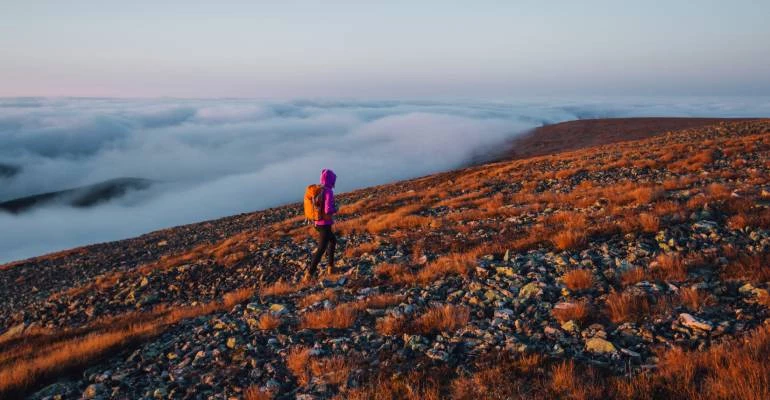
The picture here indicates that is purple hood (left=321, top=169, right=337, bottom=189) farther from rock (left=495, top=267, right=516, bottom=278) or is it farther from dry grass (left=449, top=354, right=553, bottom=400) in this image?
dry grass (left=449, top=354, right=553, bottom=400)

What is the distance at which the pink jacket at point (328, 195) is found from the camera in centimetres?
1168

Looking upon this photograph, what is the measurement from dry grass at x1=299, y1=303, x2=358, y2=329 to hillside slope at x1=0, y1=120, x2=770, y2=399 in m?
0.03

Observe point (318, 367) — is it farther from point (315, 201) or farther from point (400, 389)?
point (315, 201)

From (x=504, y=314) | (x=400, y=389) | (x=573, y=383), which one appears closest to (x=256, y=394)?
(x=400, y=389)

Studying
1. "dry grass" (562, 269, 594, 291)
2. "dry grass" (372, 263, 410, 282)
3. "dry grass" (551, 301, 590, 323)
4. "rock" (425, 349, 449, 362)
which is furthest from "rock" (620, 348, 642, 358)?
"dry grass" (372, 263, 410, 282)

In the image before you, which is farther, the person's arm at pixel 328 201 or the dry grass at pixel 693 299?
the person's arm at pixel 328 201

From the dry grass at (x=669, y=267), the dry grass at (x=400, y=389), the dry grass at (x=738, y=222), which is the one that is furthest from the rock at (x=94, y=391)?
the dry grass at (x=738, y=222)

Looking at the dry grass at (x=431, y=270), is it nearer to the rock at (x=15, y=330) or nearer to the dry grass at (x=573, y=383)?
the dry grass at (x=573, y=383)

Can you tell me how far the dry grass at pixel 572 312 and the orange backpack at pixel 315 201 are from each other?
7.10 meters

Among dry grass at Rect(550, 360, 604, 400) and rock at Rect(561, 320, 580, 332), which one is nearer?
dry grass at Rect(550, 360, 604, 400)

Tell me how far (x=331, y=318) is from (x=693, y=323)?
5.94 metres

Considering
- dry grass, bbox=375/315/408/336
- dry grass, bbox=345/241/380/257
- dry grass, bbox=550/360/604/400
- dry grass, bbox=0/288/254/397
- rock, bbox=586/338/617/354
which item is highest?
dry grass, bbox=550/360/604/400

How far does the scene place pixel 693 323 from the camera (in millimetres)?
5828

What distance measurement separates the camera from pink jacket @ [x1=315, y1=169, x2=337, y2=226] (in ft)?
38.3
